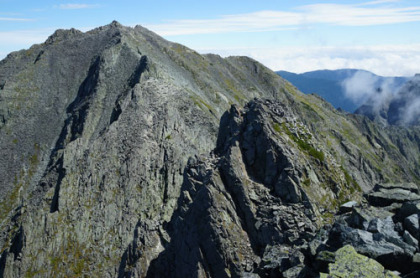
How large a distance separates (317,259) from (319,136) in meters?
152

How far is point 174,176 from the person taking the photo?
95938mm

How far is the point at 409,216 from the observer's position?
24.2 meters

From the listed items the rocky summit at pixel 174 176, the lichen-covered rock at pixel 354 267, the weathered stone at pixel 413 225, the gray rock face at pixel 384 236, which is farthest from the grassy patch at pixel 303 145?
the lichen-covered rock at pixel 354 267

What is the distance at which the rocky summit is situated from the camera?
A: 99.7ft

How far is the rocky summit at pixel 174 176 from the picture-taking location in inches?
1196

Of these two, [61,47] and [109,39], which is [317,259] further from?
[61,47]

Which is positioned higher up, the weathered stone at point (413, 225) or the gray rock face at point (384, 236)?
the weathered stone at point (413, 225)

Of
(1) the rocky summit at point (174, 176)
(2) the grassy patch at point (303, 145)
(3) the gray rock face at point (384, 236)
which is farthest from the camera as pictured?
(2) the grassy patch at point (303, 145)

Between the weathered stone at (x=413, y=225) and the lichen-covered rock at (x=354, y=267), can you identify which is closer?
the lichen-covered rock at (x=354, y=267)

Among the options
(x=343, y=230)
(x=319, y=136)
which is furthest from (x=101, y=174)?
(x=319, y=136)

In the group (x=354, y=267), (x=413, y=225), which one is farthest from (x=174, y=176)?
(x=354, y=267)

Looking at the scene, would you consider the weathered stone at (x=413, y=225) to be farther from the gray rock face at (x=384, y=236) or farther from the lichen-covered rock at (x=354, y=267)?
the lichen-covered rock at (x=354, y=267)

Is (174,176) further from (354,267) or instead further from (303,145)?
(354,267)

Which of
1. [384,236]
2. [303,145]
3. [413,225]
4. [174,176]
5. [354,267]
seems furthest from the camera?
[174,176]
